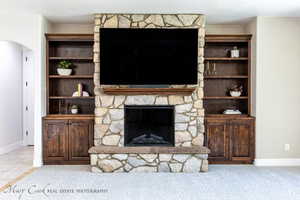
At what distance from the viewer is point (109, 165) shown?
4.52 meters

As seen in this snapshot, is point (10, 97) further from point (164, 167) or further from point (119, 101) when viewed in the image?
point (164, 167)

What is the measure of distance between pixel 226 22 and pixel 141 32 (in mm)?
1828

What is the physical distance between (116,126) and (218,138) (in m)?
1.91

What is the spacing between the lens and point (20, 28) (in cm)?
491

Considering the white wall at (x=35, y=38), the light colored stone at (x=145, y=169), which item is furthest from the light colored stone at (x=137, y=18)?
the light colored stone at (x=145, y=169)

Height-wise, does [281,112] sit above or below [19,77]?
below

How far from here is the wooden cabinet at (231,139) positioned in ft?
16.3

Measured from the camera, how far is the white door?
22.8 ft

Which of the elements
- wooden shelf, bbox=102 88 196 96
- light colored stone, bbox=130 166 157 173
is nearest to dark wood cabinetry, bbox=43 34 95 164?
wooden shelf, bbox=102 88 196 96

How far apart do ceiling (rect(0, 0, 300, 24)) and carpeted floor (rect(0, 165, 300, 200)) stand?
2752 millimetres

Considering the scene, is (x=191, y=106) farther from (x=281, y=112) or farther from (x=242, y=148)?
(x=281, y=112)

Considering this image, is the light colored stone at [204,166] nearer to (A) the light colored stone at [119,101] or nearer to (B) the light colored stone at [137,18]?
(A) the light colored stone at [119,101]

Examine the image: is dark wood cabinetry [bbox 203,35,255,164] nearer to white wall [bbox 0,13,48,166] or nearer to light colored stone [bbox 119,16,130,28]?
→ light colored stone [bbox 119,16,130,28]

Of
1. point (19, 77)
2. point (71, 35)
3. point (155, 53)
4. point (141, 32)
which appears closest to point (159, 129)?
point (155, 53)
